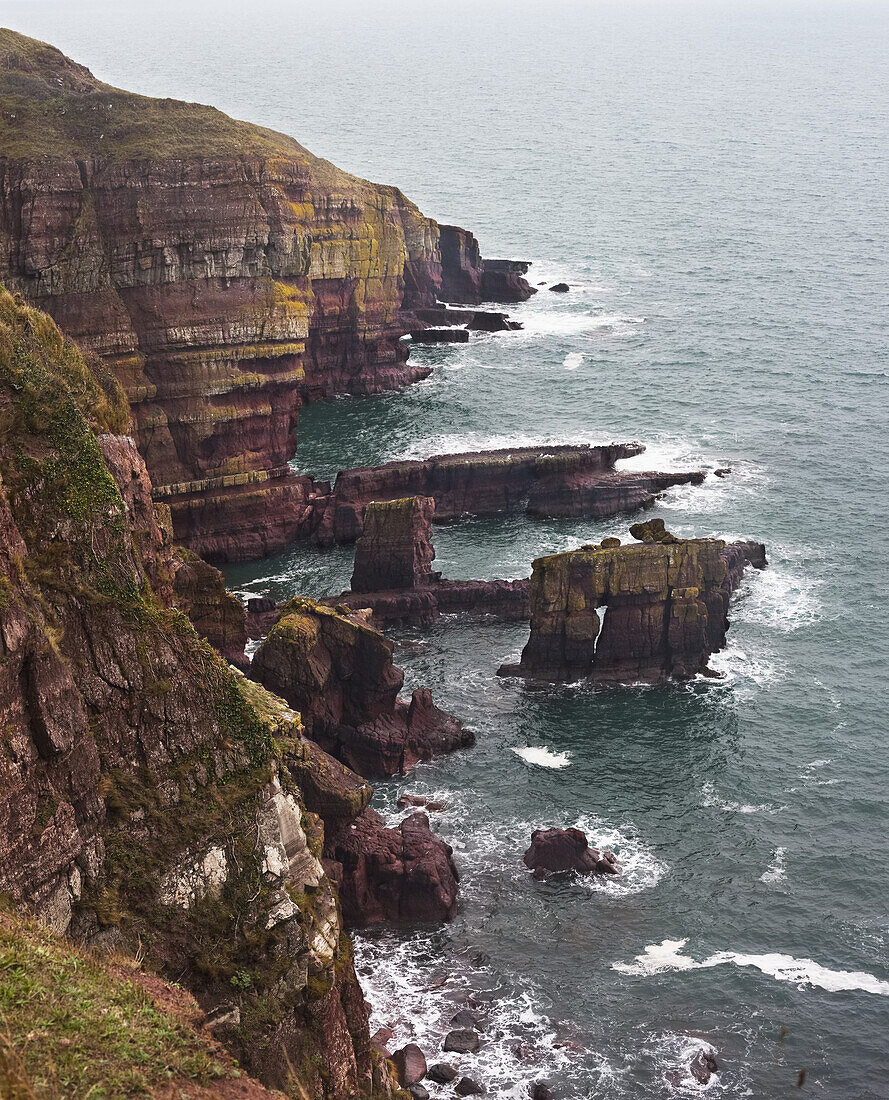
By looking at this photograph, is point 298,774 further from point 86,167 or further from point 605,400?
point 605,400

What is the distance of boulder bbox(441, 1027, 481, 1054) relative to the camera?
51.8 meters

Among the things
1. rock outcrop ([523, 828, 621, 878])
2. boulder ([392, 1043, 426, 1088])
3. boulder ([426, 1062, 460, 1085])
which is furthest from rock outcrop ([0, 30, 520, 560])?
boulder ([426, 1062, 460, 1085])

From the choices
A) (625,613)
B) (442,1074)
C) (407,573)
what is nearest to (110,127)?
(407,573)

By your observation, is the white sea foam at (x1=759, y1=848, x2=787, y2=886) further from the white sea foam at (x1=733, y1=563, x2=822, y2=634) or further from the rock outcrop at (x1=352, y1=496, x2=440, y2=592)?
the rock outcrop at (x1=352, y1=496, x2=440, y2=592)

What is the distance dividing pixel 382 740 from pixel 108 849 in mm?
36839

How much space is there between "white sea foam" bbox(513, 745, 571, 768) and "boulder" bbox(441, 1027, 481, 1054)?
2166 cm

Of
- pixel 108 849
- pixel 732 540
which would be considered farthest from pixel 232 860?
pixel 732 540

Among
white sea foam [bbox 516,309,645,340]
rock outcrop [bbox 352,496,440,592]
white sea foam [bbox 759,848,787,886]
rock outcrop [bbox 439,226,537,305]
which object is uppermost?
rock outcrop [bbox 439,226,537,305]

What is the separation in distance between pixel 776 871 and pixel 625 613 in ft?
70.3

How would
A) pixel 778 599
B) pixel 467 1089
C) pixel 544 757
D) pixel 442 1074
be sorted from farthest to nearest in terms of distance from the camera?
1. pixel 778 599
2. pixel 544 757
3. pixel 442 1074
4. pixel 467 1089

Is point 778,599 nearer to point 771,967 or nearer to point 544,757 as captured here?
point 544,757

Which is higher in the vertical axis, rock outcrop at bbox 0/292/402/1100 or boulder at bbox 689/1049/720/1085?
rock outcrop at bbox 0/292/402/1100

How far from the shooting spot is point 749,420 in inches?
4867

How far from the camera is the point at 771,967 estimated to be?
5734 cm
